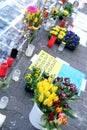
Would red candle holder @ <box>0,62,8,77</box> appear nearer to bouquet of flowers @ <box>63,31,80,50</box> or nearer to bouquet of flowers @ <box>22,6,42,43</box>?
bouquet of flowers @ <box>22,6,42,43</box>

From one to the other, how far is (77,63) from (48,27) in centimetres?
87

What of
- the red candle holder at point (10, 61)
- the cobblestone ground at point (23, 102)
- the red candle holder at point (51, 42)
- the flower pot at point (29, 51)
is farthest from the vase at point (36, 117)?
the red candle holder at point (51, 42)

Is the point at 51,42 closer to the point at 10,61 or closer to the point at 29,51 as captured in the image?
the point at 29,51

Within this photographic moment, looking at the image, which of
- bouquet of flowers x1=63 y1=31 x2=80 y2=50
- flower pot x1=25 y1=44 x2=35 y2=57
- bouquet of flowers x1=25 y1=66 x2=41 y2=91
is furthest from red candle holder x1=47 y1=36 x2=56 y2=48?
bouquet of flowers x1=25 y1=66 x2=41 y2=91

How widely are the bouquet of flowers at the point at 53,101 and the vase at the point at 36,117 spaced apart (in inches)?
3.1

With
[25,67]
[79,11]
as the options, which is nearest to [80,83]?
[25,67]

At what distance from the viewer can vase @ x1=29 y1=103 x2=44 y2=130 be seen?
2773 millimetres

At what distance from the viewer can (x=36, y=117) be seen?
9.37ft

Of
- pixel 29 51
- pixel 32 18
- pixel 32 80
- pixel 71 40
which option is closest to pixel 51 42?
pixel 71 40

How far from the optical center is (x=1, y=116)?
8.82 feet

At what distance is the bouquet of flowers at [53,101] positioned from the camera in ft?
8.39

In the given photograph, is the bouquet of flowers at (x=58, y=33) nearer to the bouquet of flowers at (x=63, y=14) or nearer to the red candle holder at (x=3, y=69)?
the bouquet of flowers at (x=63, y=14)

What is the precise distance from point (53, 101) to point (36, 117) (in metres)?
0.37

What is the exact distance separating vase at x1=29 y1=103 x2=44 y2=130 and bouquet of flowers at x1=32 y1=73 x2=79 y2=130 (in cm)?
8
